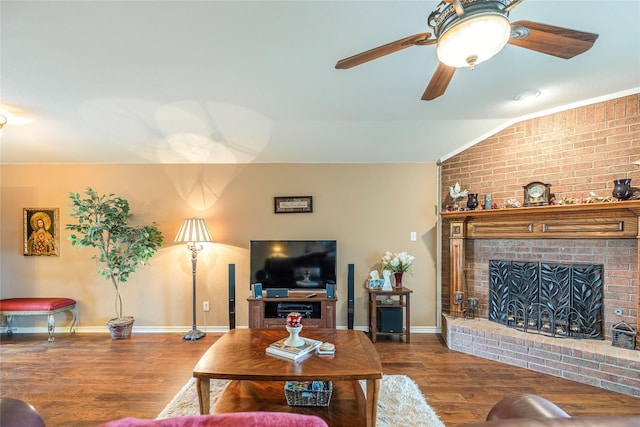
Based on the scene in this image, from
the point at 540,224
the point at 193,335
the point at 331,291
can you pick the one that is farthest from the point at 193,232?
the point at 540,224

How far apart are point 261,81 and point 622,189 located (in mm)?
3119

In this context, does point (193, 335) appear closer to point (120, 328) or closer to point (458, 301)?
point (120, 328)

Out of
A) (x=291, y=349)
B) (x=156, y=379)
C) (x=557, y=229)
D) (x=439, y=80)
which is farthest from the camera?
(x=557, y=229)

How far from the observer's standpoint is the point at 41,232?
12.2ft

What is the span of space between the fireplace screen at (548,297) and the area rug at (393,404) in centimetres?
148

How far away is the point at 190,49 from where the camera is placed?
186 cm

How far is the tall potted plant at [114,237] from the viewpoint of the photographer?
330 centimetres

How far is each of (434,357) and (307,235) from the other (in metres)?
1.98

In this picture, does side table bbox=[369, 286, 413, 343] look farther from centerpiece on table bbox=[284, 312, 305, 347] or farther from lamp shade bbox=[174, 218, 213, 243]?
lamp shade bbox=[174, 218, 213, 243]

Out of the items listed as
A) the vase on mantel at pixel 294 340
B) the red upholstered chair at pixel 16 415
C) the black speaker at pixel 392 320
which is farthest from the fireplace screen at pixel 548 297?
the red upholstered chair at pixel 16 415

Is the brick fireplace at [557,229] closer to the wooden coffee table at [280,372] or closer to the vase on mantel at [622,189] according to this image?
the vase on mantel at [622,189]

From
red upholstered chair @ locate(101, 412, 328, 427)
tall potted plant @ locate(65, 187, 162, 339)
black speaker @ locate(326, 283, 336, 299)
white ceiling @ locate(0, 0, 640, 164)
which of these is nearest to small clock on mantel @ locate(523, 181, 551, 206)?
white ceiling @ locate(0, 0, 640, 164)

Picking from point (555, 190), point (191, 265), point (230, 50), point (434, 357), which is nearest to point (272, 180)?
point (191, 265)

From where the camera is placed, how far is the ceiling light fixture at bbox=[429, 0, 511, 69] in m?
1.08
